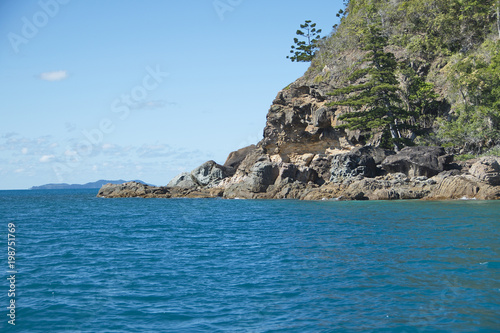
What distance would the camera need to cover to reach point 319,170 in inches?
2087

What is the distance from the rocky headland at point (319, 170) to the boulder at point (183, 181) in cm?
20

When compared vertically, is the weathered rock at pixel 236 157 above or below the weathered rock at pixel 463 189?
above

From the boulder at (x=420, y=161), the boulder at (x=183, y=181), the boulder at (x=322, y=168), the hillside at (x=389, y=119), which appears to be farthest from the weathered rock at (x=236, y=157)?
the boulder at (x=420, y=161)

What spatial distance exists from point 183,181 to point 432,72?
39995 mm

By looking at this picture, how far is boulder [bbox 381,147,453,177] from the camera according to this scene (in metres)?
40.7

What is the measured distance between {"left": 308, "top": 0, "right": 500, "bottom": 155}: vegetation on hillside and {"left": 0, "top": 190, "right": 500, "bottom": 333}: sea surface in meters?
23.9

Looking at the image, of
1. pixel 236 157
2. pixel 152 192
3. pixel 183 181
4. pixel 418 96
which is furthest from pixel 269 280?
Answer: pixel 236 157

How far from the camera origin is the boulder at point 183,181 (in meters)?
70.8

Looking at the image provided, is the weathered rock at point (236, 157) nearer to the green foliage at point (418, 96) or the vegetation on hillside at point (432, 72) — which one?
the vegetation on hillside at point (432, 72)

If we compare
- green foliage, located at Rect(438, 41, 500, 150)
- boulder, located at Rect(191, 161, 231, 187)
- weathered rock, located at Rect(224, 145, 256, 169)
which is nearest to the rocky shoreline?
boulder, located at Rect(191, 161, 231, 187)

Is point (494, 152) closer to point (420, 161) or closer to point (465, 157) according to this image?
point (465, 157)

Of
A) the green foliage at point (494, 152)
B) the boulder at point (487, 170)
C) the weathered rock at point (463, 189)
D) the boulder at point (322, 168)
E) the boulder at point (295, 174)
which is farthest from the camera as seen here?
the boulder at point (322, 168)

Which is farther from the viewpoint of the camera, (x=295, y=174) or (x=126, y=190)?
(x=126, y=190)

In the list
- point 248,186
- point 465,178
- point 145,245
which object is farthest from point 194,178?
point 145,245
